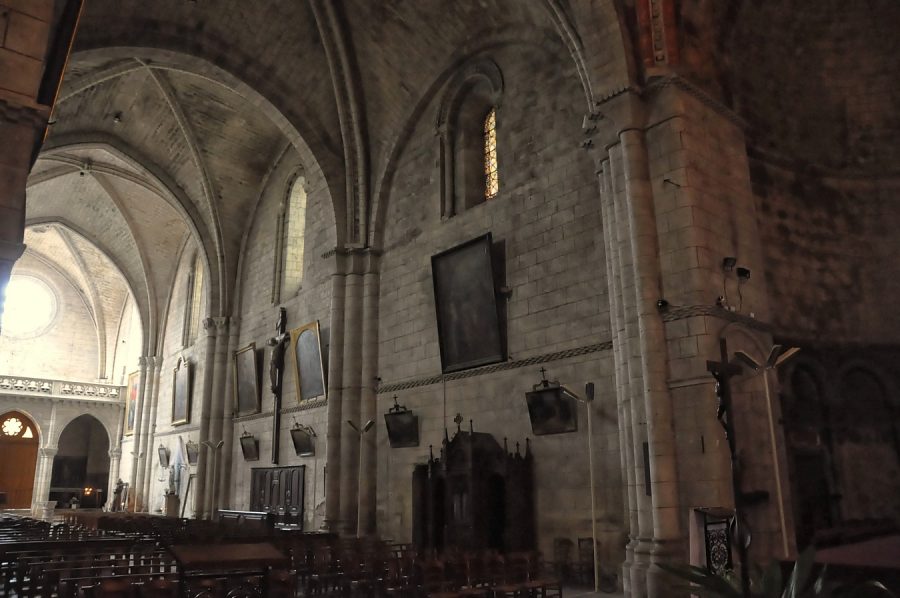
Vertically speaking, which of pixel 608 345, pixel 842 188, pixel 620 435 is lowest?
pixel 620 435

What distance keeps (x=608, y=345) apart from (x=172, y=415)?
18.8 meters

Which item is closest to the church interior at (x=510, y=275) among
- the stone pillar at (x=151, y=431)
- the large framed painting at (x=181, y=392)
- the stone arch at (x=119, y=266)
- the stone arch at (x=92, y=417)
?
the large framed painting at (x=181, y=392)

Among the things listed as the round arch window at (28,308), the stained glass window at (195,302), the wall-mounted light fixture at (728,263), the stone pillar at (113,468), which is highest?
the round arch window at (28,308)

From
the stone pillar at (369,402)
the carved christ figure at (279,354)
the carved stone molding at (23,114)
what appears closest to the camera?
the carved stone molding at (23,114)

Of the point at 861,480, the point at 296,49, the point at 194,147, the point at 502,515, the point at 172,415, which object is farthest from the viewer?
the point at 172,415

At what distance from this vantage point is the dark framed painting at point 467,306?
1254cm

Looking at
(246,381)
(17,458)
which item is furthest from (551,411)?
(17,458)

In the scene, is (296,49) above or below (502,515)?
above

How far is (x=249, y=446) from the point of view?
19.1 metres

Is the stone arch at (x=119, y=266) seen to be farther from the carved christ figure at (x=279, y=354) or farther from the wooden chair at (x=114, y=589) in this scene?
the wooden chair at (x=114, y=589)

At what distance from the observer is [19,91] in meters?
6.74

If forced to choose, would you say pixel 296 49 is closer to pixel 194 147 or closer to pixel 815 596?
pixel 194 147

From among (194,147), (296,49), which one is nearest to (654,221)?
(296,49)

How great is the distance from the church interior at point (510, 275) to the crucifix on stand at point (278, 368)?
0.12 metres
